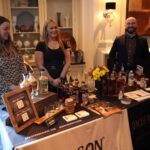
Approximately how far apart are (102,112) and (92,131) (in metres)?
0.19

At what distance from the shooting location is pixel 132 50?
2.88 metres

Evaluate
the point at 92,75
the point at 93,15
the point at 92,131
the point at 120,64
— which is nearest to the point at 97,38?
the point at 93,15

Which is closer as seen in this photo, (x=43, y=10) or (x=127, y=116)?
(x=127, y=116)

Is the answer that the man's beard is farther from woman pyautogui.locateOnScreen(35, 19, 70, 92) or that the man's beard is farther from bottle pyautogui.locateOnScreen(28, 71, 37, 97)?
bottle pyautogui.locateOnScreen(28, 71, 37, 97)

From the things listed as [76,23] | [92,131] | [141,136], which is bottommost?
[141,136]

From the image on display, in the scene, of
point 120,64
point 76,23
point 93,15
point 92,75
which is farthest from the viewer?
point 76,23

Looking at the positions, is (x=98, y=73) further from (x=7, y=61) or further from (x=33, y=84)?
(x=7, y=61)

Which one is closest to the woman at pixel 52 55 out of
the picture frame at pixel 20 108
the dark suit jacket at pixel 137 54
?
the picture frame at pixel 20 108

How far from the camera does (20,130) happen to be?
1402 millimetres

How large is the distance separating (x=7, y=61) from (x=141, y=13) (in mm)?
2701

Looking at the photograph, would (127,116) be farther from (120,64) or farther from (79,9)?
(79,9)

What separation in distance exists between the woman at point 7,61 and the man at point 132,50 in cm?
144

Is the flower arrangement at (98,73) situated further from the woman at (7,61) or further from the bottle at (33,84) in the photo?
the woman at (7,61)

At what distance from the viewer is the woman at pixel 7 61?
6.13 feet
